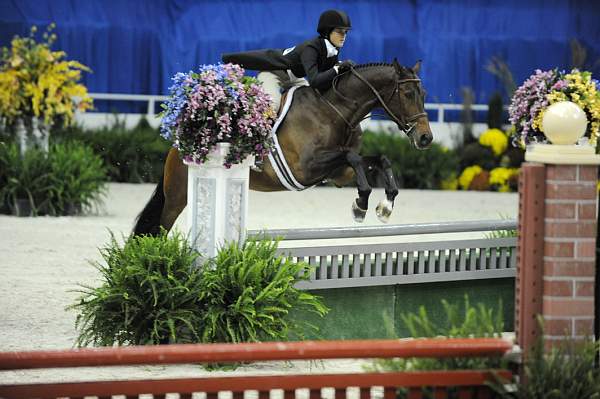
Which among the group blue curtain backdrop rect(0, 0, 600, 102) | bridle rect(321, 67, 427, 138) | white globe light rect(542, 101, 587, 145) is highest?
blue curtain backdrop rect(0, 0, 600, 102)

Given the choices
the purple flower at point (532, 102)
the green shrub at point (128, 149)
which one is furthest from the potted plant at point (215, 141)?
the green shrub at point (128, 149)

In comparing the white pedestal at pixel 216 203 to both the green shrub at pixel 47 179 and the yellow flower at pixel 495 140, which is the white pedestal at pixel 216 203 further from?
the yellow flower at pixel 495 140

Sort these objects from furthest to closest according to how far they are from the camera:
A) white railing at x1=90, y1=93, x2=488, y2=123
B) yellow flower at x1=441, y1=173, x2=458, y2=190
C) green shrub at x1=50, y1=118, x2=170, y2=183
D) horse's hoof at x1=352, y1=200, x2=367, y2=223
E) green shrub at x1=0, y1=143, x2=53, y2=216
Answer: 1. white railing at x1=90, y1=93, x2=488, y2=123
2. yellow flower at x1=441, y1=173, x2=458, y2=190
3. green shrub at x1=50, y1=118, x2=170, y2=183
4. green shrub at x1=0, y1=143, x2=53, y2=216
5. horse's hoof at x1=352, y1=200, x2=367, y2=223

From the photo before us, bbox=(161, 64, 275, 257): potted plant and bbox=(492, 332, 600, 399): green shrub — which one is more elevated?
bbox=(161, 64, 275, 257): potted plant

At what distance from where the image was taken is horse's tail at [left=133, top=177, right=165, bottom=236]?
271 inches

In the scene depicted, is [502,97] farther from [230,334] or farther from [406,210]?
[230,334]

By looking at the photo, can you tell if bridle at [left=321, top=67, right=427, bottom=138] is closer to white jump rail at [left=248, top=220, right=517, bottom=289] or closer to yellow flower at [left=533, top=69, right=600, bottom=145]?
white jump rail at [left=248, top=220, right=517, bottom=289]

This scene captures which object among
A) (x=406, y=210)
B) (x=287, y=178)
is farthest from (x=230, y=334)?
(x=406, y=210)

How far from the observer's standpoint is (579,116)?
130 inches

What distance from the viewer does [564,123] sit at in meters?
3.30

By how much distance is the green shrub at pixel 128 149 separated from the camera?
14125mm

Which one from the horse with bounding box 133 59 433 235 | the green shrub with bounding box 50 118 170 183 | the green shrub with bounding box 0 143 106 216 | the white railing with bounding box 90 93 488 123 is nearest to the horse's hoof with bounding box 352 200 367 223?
the horse with bounding box 133 59 433 235

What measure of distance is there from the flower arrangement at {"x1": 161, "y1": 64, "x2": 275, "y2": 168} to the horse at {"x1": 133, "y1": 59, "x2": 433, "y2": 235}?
2.75 feet

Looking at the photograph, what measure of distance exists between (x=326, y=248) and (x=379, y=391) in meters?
1.06
